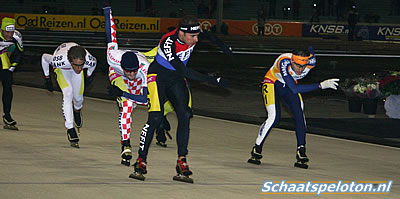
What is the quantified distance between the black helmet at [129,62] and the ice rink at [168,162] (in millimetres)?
1163

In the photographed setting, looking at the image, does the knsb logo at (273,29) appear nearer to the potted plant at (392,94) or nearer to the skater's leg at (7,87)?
the potted plant at (392,94)

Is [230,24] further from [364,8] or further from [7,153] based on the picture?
[7,153]

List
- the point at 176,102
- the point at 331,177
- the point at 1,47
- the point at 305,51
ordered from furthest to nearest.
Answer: the point at 1,47 < the point at 305,51 < the point at 331,177 < the point at 176,102

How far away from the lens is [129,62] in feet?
25.0

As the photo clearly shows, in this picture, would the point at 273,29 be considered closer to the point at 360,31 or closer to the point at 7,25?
the point at 360,31

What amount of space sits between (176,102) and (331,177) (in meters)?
2.01

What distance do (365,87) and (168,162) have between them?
20.9ft

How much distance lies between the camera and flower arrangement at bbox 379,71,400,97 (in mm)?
13008

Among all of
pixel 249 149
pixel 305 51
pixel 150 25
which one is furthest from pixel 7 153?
pixel 150 25

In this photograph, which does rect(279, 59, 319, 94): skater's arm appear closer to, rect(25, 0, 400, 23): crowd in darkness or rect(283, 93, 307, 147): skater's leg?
rect(283, 93, 307, 147): skater's leg

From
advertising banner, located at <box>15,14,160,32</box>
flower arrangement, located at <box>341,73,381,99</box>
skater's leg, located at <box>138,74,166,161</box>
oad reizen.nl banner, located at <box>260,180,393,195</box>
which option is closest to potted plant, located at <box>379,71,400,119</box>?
flower arrangement, located at <box>341,73,381,99</box>

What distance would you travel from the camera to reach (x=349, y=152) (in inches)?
384

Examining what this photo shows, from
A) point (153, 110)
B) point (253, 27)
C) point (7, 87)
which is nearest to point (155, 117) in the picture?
point (153, 110)

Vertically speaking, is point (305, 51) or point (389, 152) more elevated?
point (305, 51)
